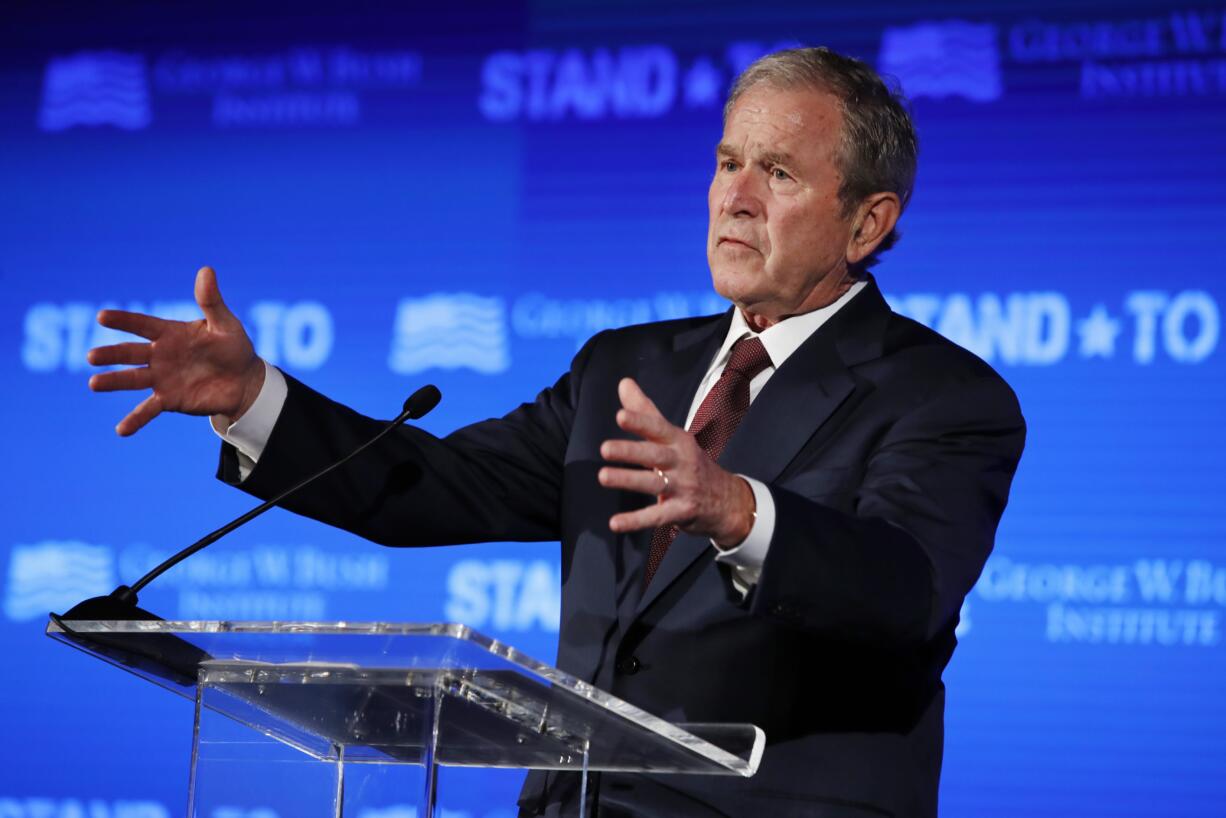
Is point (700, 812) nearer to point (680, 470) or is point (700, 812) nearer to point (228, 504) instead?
point (680, 470)

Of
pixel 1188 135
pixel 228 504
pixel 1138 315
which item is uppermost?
pixel 1188 135

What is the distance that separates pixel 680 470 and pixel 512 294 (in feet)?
8.13

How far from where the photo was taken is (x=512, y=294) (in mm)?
3934

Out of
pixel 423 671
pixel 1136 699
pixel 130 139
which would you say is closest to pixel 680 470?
pixel 423 671

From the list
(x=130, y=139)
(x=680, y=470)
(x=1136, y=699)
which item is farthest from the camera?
(x=130, y=139)

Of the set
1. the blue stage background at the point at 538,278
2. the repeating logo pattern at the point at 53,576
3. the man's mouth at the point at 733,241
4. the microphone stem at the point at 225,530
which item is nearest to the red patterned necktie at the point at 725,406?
the man's mouth at the point at 733,241

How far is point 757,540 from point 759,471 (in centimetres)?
46

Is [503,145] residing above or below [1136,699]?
above

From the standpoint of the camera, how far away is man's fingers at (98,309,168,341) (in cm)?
183

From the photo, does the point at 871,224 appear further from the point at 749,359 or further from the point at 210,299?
the point at 210,299

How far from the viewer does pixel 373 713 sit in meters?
1.59

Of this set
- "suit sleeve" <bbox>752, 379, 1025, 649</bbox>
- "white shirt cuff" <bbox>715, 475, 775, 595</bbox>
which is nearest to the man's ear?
"suit sleeve" <bbox>752, 379, 1025, 649</bbox>

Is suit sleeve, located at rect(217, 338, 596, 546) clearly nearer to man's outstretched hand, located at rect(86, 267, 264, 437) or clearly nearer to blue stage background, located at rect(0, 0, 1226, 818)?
man's outstretched hand, located at rect(86, 267, 264, 437)

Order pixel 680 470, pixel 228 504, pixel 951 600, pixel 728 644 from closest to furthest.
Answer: pixel 680 470 → pixel 951 600 → pixel 728 644 → pixel 228 504
